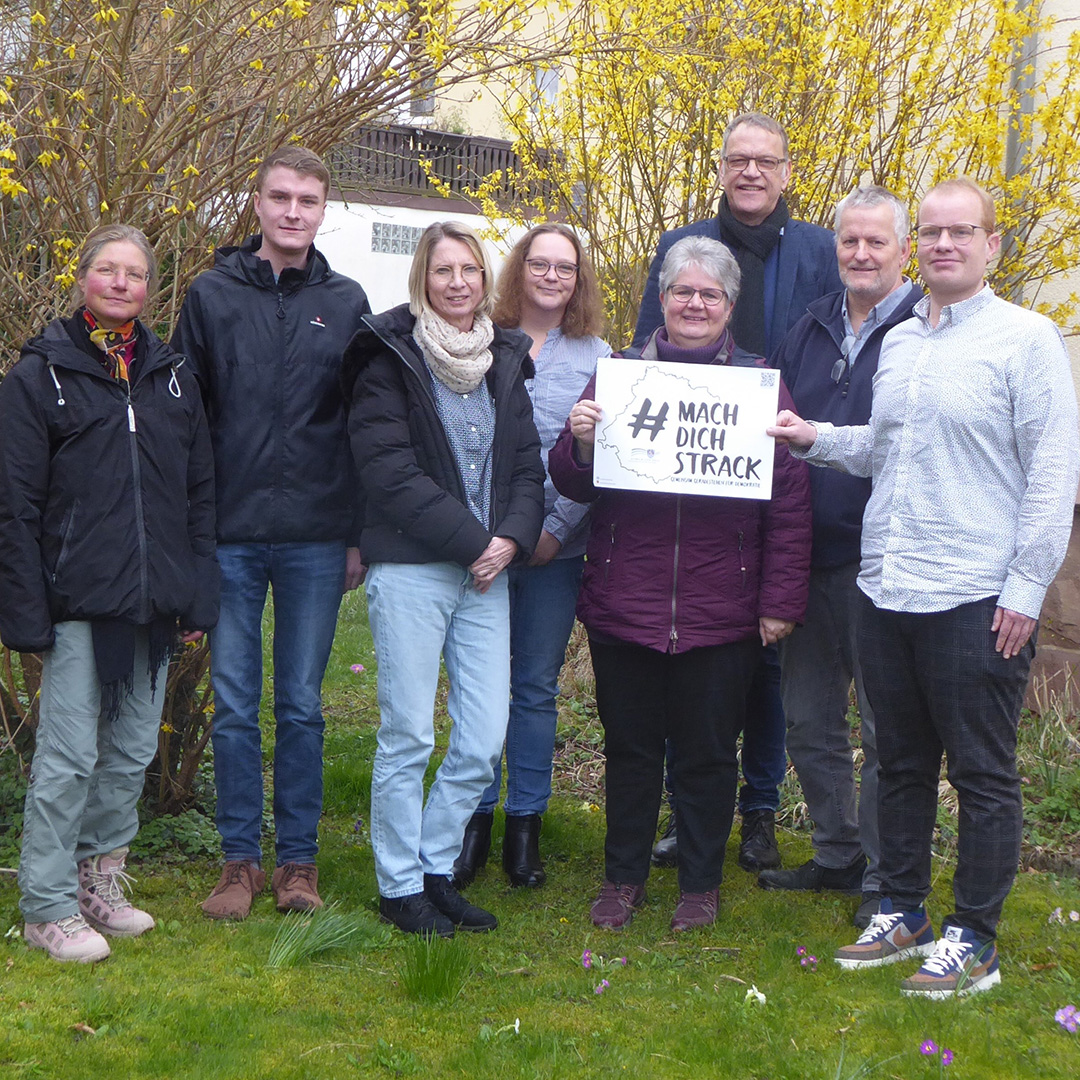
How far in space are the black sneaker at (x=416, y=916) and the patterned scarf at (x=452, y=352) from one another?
1674 mm

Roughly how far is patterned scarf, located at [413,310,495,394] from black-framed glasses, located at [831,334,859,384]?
1166mm

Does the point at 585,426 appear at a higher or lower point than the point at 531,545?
higher

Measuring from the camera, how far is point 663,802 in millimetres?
5918

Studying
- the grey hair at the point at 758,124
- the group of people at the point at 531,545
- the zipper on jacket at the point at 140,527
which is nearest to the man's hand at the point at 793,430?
the group of people at the point at 531,545

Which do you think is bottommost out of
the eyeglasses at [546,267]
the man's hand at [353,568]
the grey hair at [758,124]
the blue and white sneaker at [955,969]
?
the blue and white sneaker at [955,969]

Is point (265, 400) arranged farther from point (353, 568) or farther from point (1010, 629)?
point (1010, 629)

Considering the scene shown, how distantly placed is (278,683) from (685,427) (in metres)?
1.64

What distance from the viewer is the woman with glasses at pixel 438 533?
419 cm

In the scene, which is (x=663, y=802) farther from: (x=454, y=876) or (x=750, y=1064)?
(x=750, y=1064)

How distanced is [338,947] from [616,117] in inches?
186

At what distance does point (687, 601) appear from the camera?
427cm

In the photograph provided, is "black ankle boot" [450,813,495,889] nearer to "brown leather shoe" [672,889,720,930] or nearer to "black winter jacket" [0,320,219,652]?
"brown leather shoe" [672,889,720,930]

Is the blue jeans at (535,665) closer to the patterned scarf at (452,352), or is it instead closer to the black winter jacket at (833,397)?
the patterned scarf at (452,352)

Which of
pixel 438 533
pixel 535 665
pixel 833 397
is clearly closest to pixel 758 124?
pixel 833 397
